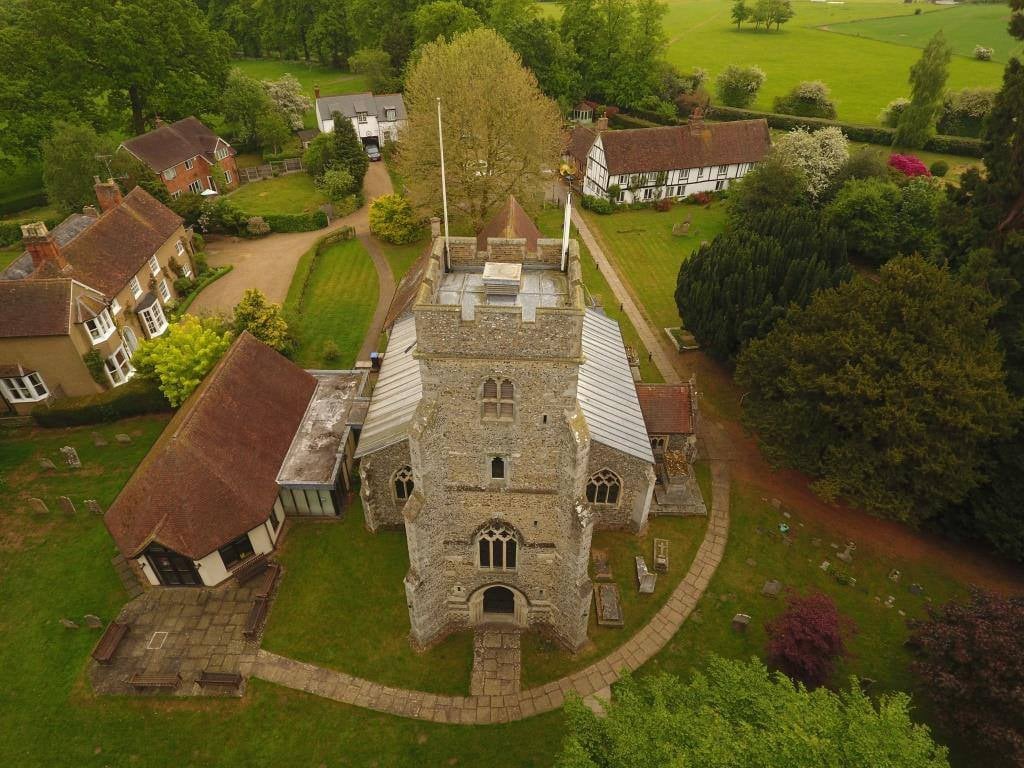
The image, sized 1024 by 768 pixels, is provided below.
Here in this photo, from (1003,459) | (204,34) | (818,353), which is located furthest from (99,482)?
(204,34)

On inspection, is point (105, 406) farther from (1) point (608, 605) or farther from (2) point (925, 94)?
(2) point (925, 94)

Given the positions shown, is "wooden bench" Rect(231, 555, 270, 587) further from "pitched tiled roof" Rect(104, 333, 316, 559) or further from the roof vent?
the roof vent

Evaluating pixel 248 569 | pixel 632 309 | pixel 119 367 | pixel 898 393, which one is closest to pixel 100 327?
pixel 119 367

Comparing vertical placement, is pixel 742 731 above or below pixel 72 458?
above

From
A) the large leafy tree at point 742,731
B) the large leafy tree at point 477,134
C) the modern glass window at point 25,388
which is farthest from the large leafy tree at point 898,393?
the modern glass window at point 25,388

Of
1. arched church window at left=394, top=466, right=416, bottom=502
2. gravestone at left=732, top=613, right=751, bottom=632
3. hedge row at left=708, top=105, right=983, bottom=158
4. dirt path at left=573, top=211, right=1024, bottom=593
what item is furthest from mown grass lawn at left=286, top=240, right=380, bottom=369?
hedge row at left=708, top=105, right=983, bottom=158

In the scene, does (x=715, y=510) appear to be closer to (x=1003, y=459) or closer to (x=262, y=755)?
(x=1003, y=459)
